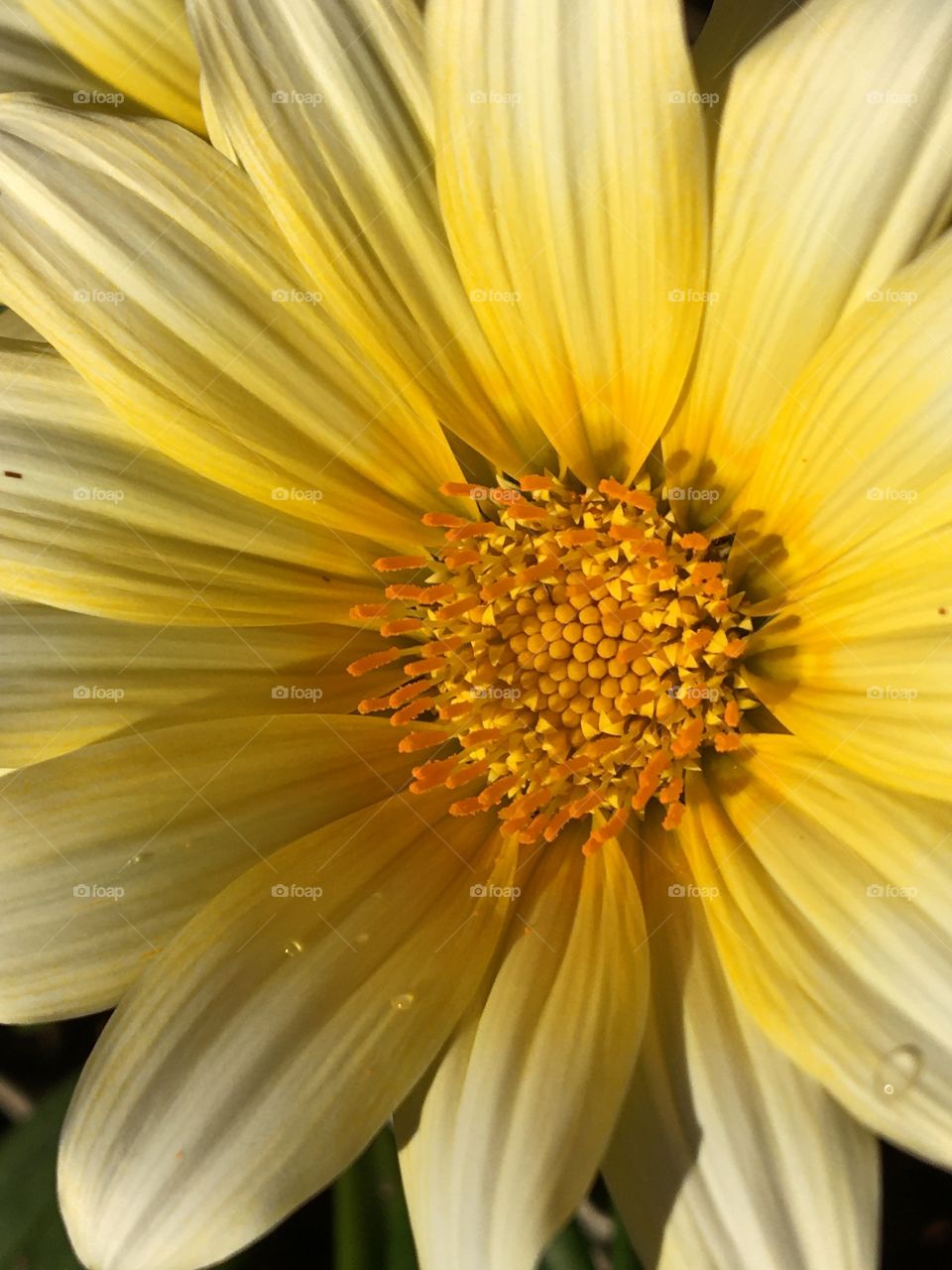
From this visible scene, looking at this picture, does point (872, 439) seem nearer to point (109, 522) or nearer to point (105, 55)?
point (109, 522)

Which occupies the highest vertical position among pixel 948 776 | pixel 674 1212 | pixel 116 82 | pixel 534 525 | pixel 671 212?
pixel 116 82

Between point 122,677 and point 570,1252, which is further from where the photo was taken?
point 570,1252

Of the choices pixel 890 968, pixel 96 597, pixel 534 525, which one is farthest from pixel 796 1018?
pixel 96 597

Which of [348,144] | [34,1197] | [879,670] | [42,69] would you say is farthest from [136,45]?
[34,1197]

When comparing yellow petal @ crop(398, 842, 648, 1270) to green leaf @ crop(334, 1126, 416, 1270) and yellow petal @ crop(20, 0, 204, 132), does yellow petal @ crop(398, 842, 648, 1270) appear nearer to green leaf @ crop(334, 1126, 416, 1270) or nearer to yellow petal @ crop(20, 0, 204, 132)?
green leaf @ crop(334, 1126, 416, 1270)

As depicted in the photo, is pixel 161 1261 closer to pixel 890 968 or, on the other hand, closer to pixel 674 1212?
pixel 674 1212

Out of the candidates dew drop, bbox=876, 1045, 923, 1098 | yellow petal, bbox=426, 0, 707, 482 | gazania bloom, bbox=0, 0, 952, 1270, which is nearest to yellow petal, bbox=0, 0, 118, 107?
gazania bloom, bbox=0, 0, 952, 1270
